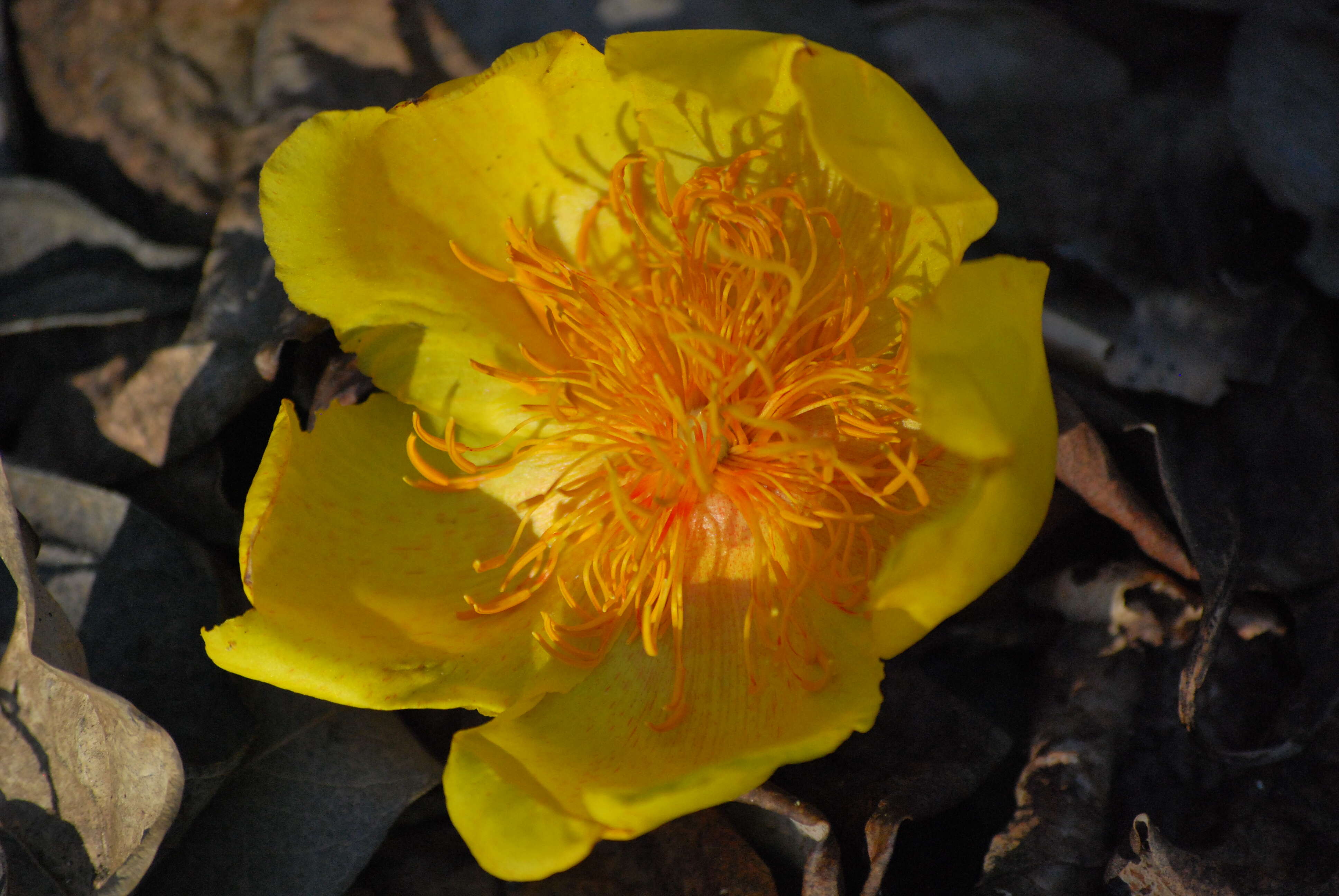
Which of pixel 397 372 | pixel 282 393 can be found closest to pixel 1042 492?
pixel 397 372

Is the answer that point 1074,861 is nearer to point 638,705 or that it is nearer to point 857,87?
point 638,705

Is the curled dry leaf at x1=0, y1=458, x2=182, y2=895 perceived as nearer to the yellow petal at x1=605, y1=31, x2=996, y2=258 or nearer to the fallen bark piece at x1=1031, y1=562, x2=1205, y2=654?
the yellow petal at x1=605, y1=31, x2=996, y2=258

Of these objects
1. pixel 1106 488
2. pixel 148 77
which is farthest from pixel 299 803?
pixel 148 77

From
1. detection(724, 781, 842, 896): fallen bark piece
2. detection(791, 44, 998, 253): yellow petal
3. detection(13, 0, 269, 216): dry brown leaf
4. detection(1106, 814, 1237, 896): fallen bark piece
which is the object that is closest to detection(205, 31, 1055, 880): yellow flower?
detection(791, 44, 998, 253): yellow petal

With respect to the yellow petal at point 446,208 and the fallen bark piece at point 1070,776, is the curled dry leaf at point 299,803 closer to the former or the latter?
the yellow petal at point 446,208

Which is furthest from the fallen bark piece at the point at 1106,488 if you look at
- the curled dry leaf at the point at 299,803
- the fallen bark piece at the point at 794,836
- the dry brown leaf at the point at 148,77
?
the dry brown leaf at the point at 148,77

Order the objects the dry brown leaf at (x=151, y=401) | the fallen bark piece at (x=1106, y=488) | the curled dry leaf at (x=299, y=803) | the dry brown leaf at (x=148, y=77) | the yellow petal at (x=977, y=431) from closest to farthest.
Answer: the yellow petal at (x=977, y=431) → the curled dry leaf at (x=299, y=803) → the fallen bark piece at (x=1106, y=488) → the dry brown leaf at (x=151, y=401) → the dry brown leaf at (x=148, y=77)
